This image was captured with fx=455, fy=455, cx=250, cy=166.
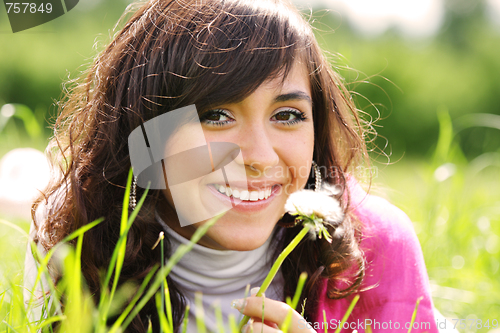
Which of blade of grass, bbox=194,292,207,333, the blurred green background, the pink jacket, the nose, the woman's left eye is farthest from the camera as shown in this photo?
the blurred green background

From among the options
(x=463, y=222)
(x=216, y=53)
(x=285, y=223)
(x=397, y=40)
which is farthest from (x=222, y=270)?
(x=397, y=40)

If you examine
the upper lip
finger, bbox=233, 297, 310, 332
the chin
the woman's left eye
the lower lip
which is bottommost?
finger, bbox=233, 297, 310, 332

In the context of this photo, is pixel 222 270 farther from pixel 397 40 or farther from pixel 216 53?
pixel 397 40

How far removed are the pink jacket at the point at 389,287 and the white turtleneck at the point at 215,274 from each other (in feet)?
0.67

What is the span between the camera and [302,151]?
1.18 m

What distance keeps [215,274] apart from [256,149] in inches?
16.4

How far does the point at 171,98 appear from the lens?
1100mm

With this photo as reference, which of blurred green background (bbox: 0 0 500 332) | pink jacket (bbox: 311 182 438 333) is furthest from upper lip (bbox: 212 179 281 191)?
blurred green background (bbox: 0 0 500 332)

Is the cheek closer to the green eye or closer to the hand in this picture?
the green eye

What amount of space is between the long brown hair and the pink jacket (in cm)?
6

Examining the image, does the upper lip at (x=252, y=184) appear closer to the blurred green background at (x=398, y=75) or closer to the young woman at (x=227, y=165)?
the young woman at (x=227, y=165)

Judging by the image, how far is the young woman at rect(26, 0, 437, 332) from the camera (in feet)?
3.55

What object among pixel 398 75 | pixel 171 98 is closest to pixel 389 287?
pixel 171 98

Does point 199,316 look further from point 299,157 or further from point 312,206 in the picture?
point 299,157
